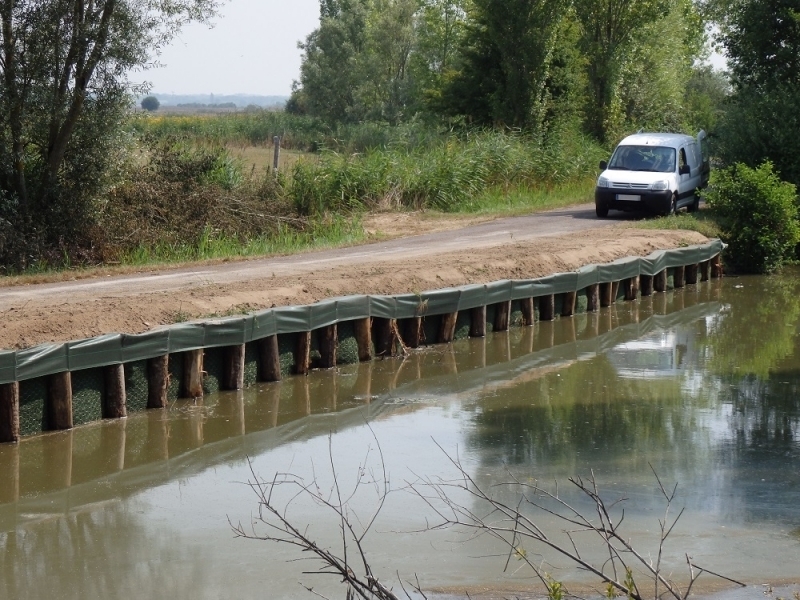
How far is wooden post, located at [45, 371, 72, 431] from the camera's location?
35.9 feet

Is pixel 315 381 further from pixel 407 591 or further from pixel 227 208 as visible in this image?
pixel 227 208

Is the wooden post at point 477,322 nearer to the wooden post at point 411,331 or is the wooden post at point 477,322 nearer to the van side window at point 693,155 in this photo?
the wooden post at point 411,331

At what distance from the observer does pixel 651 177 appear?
964 inches

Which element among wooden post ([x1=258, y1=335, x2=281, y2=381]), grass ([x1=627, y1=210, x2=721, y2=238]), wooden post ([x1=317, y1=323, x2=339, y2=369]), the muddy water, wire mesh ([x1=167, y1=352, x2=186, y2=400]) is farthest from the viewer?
grass ([x1=627, y1=210, x2=721, y2=238])

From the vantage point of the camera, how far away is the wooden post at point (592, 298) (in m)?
18.4

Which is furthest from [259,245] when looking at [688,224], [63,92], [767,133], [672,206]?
[767,133]

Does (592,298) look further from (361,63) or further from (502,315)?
(361,63)

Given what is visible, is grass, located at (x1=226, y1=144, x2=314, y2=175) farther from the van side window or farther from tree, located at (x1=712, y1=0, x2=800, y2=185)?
tree, located at (x1=712, y1=0, x2=800, y2=185)

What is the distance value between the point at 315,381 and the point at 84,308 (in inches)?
109

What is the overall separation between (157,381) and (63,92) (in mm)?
8840

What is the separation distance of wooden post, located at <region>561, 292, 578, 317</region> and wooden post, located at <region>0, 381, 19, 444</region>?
9.58 meters

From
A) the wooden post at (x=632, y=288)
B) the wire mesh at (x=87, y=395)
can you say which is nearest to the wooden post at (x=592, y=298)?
the wooden post at (x=632, y=288)

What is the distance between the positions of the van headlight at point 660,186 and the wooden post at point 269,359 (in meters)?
13.1

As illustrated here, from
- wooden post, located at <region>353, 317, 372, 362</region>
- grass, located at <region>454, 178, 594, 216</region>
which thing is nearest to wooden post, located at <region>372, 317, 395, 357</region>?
wooden post, located at <region>353, 317, 372, 362</region>
